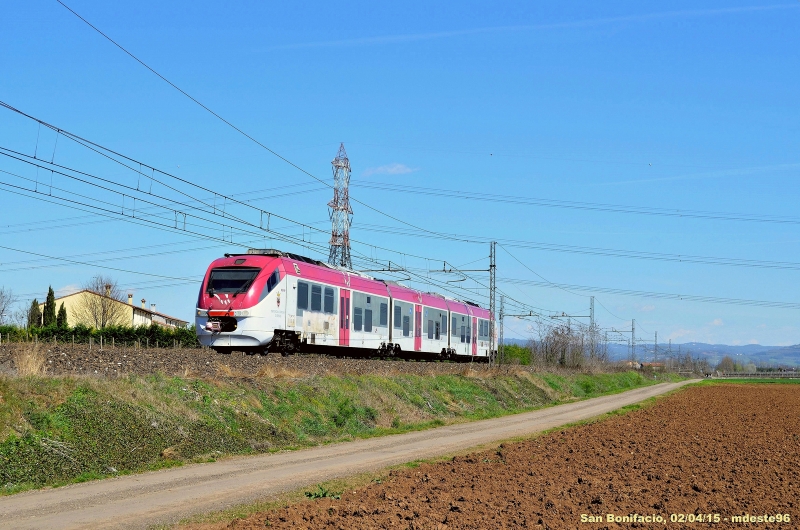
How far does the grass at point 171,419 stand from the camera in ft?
50.3

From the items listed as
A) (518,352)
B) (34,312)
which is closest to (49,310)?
(34,312)

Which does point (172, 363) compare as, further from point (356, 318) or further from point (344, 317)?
point (356, 318)

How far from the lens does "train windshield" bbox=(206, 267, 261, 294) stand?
99.4 feet

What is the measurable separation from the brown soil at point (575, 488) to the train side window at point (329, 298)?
13.4 meters

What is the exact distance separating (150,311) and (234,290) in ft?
246

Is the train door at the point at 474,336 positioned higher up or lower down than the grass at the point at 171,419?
higher up

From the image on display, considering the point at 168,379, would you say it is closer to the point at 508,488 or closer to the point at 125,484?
the point at 125,484

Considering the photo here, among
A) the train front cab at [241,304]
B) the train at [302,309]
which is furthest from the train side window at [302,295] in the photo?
the train front cab at [241,304]

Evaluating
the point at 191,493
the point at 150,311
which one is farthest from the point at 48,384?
the point at 150,311

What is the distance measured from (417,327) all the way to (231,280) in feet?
57.7

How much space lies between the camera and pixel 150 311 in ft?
333

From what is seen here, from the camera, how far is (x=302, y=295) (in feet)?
108

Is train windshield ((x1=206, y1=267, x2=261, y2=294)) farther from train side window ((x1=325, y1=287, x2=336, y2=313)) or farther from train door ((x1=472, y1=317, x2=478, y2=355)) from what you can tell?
train door ((x1=472, y1=317, x2=478, y2=355))

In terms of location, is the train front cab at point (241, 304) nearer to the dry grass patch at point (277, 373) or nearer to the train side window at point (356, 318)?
the dry grass patch at point (277, 373)
